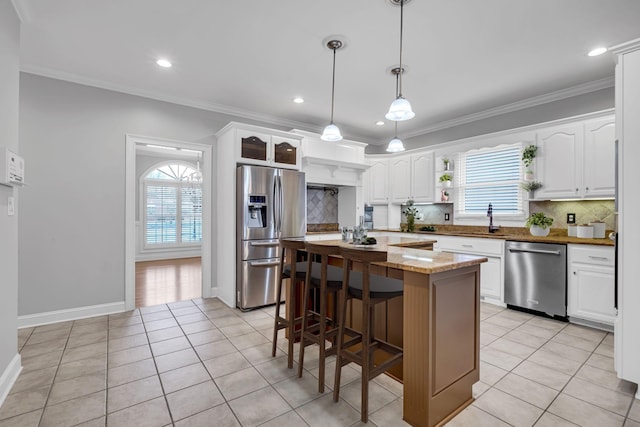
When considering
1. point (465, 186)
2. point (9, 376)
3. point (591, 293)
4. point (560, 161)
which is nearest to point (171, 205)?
point (9, 376)

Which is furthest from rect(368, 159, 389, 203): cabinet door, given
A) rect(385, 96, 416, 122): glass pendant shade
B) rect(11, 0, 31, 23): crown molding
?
rect(11, 0, 31, 23): crown molding

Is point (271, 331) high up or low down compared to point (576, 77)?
down

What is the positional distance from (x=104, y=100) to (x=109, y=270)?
6.61 ft

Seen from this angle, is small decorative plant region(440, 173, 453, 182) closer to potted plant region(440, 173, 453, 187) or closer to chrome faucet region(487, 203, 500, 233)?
potted plant region(440, 173, 453, 187)

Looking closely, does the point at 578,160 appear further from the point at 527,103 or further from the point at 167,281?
the point at 167,281

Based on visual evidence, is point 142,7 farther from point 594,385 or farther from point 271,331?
point 594,385

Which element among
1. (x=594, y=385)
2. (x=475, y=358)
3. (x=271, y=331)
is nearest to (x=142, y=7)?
(x=271, y=331)

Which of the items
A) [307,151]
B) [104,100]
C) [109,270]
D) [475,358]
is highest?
[104,100]

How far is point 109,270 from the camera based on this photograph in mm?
3576

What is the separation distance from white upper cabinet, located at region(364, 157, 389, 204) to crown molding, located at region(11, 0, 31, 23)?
4701 millimetres

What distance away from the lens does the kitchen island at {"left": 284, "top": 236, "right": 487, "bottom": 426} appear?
1626mm

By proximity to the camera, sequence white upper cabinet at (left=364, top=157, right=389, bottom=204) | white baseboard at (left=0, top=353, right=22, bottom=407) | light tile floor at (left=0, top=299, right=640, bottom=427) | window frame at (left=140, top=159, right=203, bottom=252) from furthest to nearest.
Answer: window frame at (left=140, top=159, right=203, bottom=252) → white upper cabinet at (left=364, top=157, right=389, bottom=204) → white baseboard at (left=0, top=353, right=22, bottom=407) → light tile floor at (left=0, top=299, right=640, bottom=427)

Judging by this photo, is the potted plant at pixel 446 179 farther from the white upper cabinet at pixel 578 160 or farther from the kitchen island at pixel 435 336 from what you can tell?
the kitchen island at pixel 435 336

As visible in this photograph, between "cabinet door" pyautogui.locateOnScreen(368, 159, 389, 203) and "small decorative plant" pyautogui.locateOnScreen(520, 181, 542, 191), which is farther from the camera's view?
"cabinet door" pyautogui.locateOnScreen(368, 159, 389, 203)
